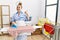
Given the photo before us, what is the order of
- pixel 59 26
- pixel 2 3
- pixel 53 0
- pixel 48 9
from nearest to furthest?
pixel 59 26 → pixel 53 0 → pixel 48 9 → pixel 2 3

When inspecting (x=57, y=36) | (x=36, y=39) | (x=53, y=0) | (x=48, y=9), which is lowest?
(x=36, y=39)

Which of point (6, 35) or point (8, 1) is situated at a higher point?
point (8, 1)

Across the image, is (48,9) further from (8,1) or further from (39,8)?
(8,1)

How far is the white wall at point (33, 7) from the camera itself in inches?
210

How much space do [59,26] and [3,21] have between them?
3.72m

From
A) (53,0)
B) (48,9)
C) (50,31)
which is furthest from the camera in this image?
(48,9)

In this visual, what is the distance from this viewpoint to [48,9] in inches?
190

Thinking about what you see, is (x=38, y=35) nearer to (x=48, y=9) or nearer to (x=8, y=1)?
(x=48, y=9)

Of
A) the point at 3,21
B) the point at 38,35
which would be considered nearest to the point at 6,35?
the point at 3,21

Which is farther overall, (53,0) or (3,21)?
(3,21)

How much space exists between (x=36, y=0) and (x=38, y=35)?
154 centimetres

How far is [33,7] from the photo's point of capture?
5.53m

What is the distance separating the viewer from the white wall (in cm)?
533

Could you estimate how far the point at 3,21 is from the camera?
17.6 ft
